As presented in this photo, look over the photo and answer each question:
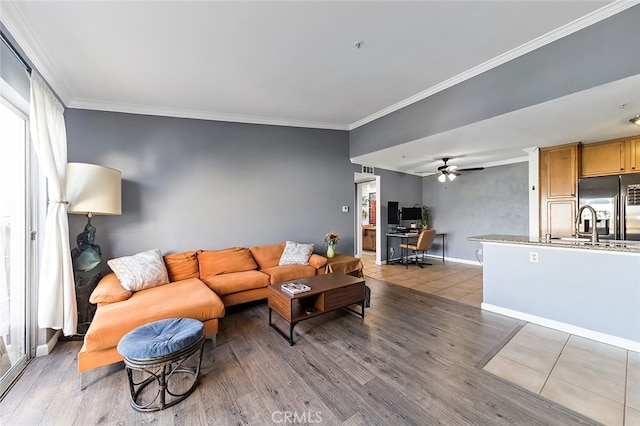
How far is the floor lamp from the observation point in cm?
253

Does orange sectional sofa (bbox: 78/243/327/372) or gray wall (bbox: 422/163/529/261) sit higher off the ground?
gray wall (bbox: 422/163/529/261)

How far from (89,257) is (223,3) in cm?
288

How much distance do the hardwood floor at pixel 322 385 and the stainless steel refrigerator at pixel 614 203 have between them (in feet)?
7.50

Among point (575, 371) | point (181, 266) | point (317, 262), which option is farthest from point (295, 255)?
point (575, 371)

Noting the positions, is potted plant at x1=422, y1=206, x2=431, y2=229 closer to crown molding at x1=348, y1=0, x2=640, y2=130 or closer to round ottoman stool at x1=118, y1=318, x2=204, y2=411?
crown molding at x1=348, y1=0, x2=640, y2=130

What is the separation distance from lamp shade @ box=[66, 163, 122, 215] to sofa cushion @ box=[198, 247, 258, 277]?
118cm

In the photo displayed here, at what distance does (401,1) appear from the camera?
185 centimetres

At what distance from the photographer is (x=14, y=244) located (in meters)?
2.15

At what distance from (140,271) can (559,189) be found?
6.04m

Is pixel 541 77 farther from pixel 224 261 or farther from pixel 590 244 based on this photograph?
pixel 224 261

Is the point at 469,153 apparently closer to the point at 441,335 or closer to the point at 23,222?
the point at 441,335

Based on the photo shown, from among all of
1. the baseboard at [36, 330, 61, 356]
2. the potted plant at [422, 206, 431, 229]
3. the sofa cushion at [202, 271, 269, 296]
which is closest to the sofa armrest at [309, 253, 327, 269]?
the sofa cushion at [202, 271, 269, 296]

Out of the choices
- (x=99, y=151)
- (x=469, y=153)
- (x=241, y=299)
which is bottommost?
(x=241, y=299)

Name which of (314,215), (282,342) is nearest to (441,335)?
(282,342)
